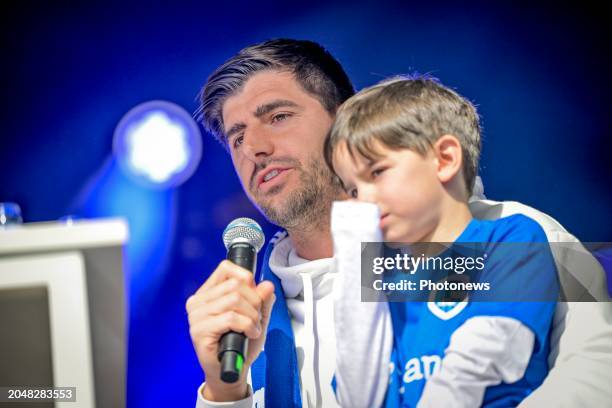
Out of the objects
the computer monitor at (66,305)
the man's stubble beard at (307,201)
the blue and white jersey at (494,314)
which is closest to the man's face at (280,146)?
the man's stubble beard at (307,201)

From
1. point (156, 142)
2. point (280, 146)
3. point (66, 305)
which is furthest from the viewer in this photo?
point (156, 142)

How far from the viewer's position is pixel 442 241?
1435mm

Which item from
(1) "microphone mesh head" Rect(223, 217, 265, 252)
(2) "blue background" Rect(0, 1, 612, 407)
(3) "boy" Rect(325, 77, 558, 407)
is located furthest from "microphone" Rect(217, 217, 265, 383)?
(2) "blue background" Rect(0, 1, 612, 407)

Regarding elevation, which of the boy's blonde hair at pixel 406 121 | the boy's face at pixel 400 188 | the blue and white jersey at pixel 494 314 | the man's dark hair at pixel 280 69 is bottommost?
the blue and white jersey at pixel 494 314

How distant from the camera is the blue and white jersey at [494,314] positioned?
1281 millimetres

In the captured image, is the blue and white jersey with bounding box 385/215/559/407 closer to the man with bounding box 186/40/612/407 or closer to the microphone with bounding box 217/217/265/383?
the man with bounding box 186/40/612/407

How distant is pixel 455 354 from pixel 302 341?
622 mm

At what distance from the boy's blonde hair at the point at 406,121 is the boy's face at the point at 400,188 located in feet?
0.08

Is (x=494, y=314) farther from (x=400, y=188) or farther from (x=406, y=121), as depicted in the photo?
(x=406, y=121)

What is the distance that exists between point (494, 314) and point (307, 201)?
77cm

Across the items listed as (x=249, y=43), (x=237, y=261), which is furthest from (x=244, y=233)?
(x=249, y=43)

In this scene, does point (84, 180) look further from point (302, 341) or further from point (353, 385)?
point (353, 385)

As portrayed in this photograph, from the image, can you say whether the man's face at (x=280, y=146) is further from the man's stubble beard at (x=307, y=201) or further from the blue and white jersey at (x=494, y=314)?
the blue and white jersey at (x=494, y=314)

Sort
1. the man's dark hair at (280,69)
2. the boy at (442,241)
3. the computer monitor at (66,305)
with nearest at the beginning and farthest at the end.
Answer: the computer monitor at (66,305) → the boy at (442,241) → the man's dark hair at (280,69)
